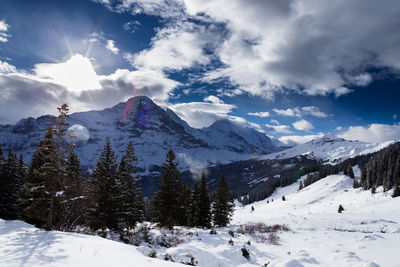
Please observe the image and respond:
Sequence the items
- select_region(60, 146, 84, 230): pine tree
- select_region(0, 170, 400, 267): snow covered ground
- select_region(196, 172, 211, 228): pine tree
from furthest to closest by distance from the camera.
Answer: select_region(196, 172, 211, 228): pine tree, select_region(60, 146, 84, 230): pine tree, select_region(0, 170, 400, 267): snow covered ground

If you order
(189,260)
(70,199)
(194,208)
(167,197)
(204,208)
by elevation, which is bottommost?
(194,208)

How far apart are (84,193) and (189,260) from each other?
22.5 metres

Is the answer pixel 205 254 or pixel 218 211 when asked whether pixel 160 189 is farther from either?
pixel 205 254

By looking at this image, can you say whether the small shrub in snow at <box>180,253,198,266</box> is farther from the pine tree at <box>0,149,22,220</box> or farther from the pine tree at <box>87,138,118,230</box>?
the pine tree at <box>0,149,22,220</box>

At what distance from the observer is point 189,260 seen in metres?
9.97

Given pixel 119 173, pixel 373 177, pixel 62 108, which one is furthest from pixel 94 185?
pixel 373 177

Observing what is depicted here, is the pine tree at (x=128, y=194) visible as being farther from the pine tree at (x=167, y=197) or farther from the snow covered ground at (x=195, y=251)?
the snow covered ground at (x=195, y=251)

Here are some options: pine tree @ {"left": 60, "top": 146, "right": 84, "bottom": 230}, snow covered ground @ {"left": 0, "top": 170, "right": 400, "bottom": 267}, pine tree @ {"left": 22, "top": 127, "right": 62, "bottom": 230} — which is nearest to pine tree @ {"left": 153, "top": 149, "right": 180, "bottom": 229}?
pine tree @ {"left": 60, "top": 146, "right": 84, "bottom": 230}

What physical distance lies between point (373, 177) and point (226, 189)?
220ft

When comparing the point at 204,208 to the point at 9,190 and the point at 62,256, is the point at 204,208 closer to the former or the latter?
the point at 9,190

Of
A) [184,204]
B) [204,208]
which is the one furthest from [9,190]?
[204,208]

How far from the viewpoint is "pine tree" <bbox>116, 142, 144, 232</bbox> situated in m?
26.4

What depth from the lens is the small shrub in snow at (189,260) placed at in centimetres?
983

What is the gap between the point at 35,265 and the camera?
5684 millimetres
